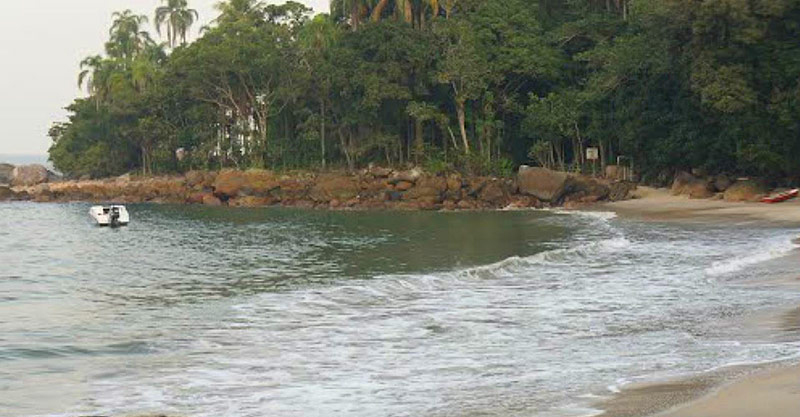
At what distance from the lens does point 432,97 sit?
72812mm

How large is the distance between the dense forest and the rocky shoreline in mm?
3110

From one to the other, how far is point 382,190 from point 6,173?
72.5 m

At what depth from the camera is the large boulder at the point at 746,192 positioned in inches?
2085

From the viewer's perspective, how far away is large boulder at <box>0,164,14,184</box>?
115750 millimetres

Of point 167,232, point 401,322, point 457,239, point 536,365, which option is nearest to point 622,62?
point 457,239

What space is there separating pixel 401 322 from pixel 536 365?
5.38m

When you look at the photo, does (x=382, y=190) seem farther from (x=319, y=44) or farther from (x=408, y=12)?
(x=319, y=44)

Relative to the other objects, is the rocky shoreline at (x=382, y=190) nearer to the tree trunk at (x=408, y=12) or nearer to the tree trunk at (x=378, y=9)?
the tree trunk at (x=408, y=12)

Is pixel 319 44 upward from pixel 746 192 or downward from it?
upward

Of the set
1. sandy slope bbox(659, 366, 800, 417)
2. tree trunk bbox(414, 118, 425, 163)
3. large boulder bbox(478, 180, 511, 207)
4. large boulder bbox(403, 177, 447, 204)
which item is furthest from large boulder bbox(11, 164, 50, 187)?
sandy slope bbox(659, 366, 800, 417)

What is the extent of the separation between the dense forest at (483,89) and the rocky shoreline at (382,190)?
3.11m

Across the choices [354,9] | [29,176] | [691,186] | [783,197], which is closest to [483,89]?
[354,9]

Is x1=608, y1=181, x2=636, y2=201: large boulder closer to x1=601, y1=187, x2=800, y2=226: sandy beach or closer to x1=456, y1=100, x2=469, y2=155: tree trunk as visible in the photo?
x1=601, y1=187, x2=800, y2=226: sandy beach

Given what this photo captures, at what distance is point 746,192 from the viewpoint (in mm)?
53438
